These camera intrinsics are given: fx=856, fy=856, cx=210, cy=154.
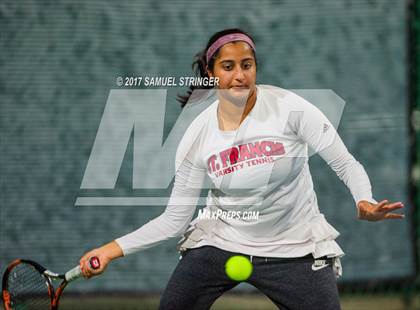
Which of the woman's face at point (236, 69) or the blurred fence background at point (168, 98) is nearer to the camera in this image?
the woman's face at point (236, 69)

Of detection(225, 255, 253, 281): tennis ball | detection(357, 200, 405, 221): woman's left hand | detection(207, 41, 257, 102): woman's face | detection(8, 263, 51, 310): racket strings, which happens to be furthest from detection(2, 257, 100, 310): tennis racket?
detection(357, 200, 405, 221): woman's left hand

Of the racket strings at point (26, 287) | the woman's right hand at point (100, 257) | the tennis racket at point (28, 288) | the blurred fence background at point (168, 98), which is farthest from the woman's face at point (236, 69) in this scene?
the blurred fence background at point (168, 98)

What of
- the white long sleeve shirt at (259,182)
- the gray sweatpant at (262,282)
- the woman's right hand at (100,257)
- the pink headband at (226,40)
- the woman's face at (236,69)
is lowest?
the gray sweatpant at (262,282)

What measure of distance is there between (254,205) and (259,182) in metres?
0.10

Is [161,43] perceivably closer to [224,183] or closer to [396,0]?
[396,0]

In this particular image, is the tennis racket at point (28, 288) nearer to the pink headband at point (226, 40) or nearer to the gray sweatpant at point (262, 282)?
the gray sweatpant at point (262, 282)

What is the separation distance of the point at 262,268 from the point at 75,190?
233 cm

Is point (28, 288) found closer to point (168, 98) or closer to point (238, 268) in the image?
point (238, 268)

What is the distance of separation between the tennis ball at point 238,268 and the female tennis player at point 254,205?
45 mm

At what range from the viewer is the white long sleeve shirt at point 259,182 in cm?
372

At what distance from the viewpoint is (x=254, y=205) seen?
382 cm

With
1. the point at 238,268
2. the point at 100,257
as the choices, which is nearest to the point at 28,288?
the point at 100,257

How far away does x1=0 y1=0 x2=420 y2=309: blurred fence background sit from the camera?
18.7ft

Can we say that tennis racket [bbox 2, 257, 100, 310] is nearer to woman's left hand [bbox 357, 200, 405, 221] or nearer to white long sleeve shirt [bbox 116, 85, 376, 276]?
white long sleeve shirt [bbox 116, 85, 376, 276]
